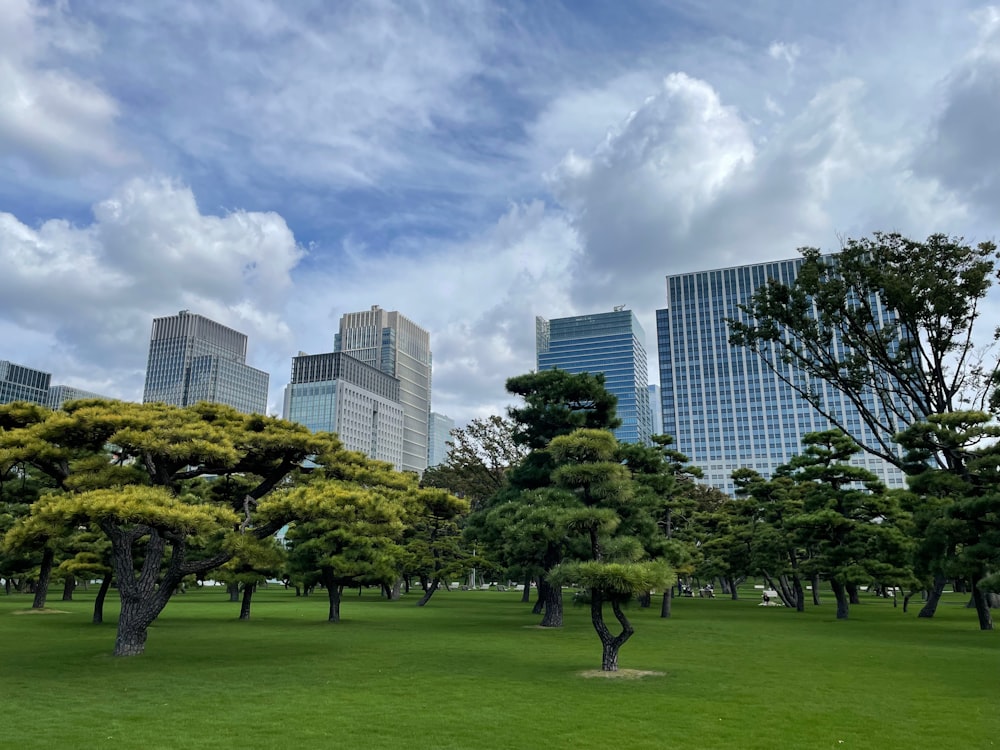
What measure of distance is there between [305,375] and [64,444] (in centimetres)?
15603

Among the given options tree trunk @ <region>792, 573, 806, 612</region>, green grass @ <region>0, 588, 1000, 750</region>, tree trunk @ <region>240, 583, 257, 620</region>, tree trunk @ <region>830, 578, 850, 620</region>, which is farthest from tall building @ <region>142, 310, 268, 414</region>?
green grass @ <region>0, 588, 1000, 750</region>

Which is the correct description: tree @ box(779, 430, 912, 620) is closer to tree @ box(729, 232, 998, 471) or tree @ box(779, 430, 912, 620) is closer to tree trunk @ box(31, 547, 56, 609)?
tree @ box(729, 232, 998, 471)

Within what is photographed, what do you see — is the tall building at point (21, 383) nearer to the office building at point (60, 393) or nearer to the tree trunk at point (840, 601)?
the office building at point (60, 393)

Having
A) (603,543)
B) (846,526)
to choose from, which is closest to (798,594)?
(846,526)

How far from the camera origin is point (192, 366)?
18700 cm

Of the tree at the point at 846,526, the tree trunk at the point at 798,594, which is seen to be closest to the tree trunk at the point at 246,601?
the tree at the point at 846,526

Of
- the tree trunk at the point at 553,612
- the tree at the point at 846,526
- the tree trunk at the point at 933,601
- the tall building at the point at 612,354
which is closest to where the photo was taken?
the tree trunk at the point at 553,612

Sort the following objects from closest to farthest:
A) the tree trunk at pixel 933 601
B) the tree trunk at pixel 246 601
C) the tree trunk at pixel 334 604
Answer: the tree trunk at pixel 334 604 → the tree trunk at pixel 246 601 → the tree trunk at pixel 933 601

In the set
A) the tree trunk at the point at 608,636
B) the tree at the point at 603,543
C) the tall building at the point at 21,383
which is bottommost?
the tree trunk at the point at 608,636

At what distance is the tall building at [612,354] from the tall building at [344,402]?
148 feet

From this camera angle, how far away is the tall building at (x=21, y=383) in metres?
134

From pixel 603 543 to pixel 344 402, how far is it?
5925 inches

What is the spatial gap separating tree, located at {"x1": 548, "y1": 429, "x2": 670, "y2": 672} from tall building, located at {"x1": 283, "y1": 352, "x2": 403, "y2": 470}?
14002 cm

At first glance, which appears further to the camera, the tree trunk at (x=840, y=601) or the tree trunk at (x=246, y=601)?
the tree trunk at (x=840, y=601)
